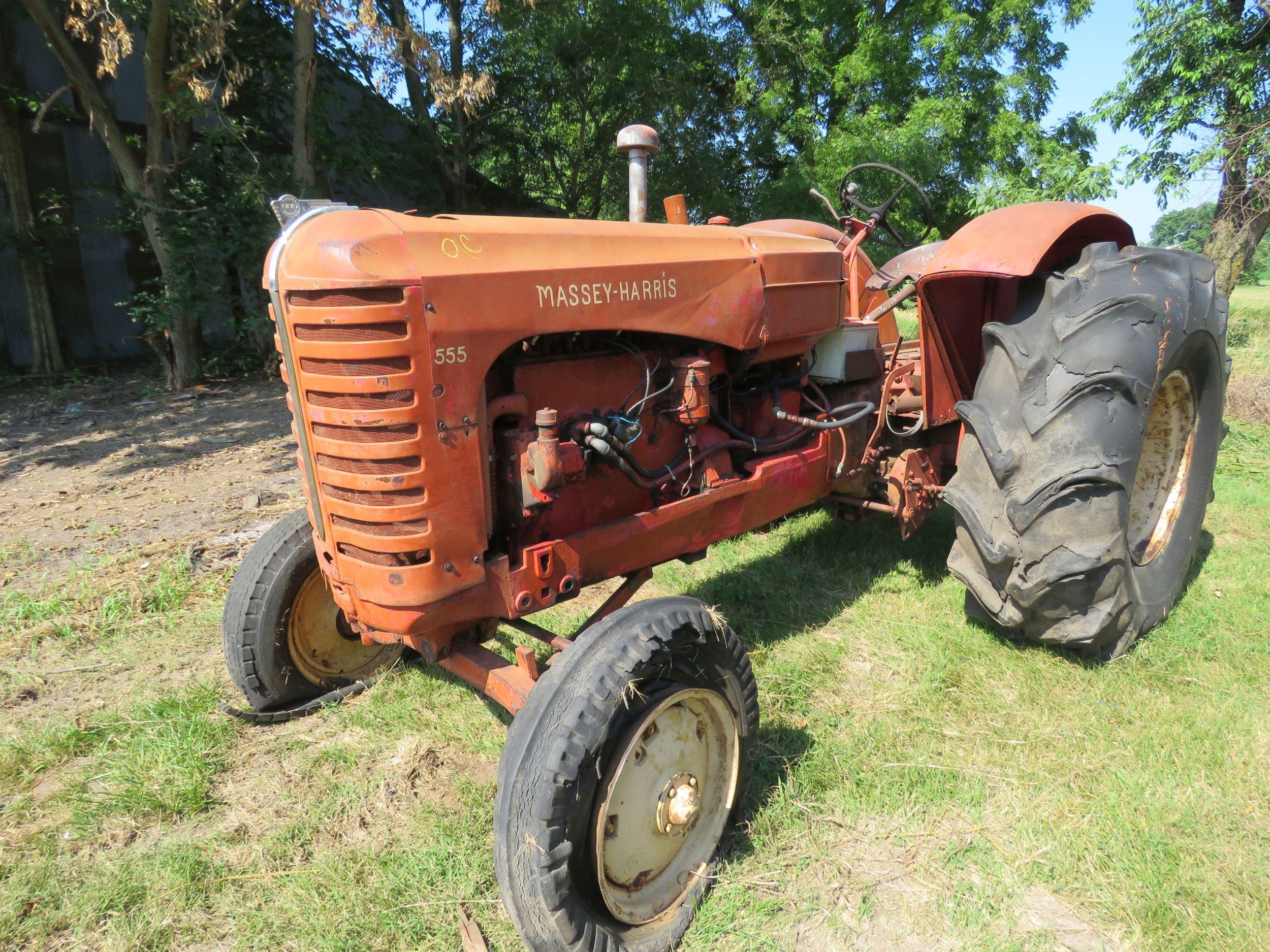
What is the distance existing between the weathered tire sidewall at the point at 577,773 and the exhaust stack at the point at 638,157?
1.40 meters

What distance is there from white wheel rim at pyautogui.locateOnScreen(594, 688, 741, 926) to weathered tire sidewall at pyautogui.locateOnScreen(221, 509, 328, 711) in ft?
4.43

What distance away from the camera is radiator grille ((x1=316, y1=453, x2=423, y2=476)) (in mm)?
1764

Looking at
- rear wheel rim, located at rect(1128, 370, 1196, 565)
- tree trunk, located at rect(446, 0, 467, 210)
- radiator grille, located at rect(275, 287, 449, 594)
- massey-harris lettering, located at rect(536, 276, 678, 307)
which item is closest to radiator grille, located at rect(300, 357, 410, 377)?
radiator grille, located at rect(275, 287, 449, 594)

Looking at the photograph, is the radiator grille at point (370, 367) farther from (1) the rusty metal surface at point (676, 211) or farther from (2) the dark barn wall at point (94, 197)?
(2) the dark barn wall at point (94, 197)

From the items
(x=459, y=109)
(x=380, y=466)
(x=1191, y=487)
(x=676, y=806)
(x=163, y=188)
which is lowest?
(x=676, y=806)

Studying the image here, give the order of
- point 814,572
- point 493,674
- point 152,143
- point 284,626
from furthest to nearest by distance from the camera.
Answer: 1. point 152,143
2. point 814,572
3. point 284,626
4. point 493,674

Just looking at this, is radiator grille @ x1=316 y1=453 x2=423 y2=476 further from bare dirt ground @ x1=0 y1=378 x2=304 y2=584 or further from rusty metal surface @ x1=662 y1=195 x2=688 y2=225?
bare dirt ground @ x1=0 y1=378 x2=304 y2=584

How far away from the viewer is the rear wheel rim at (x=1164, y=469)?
10.1 ft

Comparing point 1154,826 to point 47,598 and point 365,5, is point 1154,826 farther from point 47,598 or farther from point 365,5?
point 365,5

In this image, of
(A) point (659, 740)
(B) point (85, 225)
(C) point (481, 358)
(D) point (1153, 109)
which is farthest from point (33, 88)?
(D) point (1153, 109)

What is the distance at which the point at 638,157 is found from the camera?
258cm

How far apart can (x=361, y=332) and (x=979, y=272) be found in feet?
6.63

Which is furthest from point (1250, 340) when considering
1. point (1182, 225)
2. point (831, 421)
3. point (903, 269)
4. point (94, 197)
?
point (1182, 225)

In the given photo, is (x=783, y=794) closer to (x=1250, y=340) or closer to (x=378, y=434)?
(x=378, y=434)
